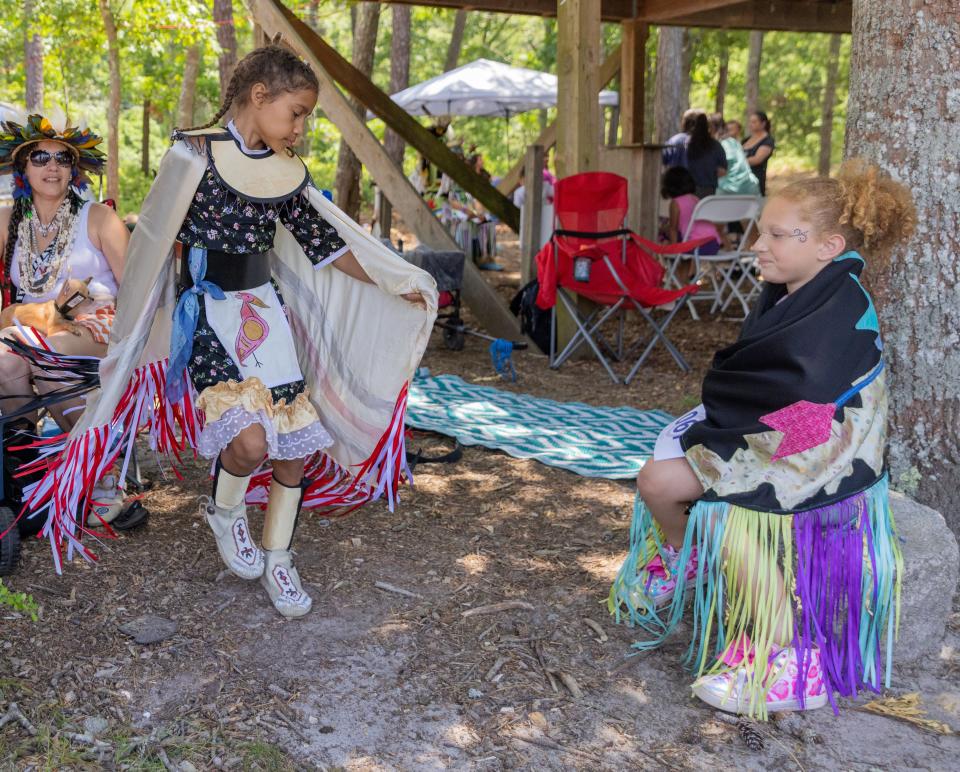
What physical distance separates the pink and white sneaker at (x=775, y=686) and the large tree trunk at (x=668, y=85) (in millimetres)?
10130

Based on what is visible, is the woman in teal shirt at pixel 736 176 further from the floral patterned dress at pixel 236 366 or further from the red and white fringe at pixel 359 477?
the floral patterned dress at pixel 236 366

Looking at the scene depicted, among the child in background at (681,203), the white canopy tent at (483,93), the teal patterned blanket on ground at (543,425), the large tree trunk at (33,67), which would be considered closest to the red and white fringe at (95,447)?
the teal patterned blanket on ground at (543,425)

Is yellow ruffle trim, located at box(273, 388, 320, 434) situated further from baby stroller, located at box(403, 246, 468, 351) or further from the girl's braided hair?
baby stroller, located at box(403, 246, 468, 351)

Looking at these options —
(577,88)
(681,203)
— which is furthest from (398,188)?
(681,203)

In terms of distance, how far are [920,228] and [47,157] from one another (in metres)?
2.95

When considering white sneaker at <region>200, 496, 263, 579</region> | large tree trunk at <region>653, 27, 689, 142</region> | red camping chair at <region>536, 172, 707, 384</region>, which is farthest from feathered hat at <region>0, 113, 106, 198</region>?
large tree trunk at <region>653, 27, 689, 142</region>

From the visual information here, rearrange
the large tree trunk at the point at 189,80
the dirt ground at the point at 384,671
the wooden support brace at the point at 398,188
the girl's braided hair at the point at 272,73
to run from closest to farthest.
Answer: the dirt ground at the point at 384,671, the girl's braided hair at the point at 272,73, the wooden support brace at the point at 398,188, the large tree trunk at the point at 189,80

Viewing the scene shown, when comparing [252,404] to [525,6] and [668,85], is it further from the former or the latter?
[668,85]

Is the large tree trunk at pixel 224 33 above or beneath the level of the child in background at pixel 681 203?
above

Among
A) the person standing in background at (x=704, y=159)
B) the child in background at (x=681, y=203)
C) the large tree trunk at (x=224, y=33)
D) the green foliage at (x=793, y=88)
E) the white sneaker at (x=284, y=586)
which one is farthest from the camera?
the green foliage at (x=793, y=88)

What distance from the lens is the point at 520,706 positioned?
98.4 inches

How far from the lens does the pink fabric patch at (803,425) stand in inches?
93.2

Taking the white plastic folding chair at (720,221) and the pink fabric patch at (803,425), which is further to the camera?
the white plastic folding chair at (720,221)

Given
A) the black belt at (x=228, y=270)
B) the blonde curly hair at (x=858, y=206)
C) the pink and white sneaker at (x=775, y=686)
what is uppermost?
the blonde curly hair at (x=858, y=206)
